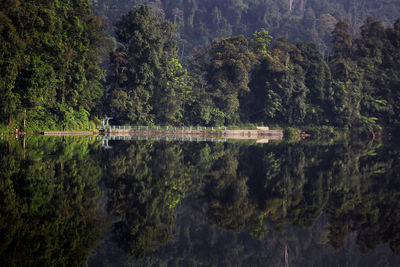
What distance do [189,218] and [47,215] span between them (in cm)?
324

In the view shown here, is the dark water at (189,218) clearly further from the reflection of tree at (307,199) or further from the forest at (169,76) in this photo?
the forest at (169,76)

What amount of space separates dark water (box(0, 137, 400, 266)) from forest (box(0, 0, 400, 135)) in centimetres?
2601

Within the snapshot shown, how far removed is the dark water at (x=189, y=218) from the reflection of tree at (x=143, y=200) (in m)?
0.03

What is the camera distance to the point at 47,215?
905 cm

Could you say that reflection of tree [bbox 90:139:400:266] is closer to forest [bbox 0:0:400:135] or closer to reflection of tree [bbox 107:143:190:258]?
reflection of tree [bbox 107:143:190:258]

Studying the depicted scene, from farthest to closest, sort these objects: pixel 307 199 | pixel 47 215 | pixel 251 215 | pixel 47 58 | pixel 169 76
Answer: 1. pixel 169 76
2. pixel 47 58
3. pixel 307 199
4. pixel 251 215
5. pixel 47 215

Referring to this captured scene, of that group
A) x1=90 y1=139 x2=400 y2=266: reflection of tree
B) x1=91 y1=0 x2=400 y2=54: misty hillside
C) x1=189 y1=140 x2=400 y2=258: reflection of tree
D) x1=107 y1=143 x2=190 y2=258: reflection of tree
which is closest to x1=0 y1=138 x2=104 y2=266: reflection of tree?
x1=107 y1=143 x2=190 y2=258: reflection of tree

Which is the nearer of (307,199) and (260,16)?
(307,199)

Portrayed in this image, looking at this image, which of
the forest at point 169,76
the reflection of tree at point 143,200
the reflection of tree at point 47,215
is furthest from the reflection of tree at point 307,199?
the forest at point 169,76

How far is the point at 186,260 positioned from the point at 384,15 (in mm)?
133184

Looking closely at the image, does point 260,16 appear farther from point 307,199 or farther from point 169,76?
point 307,199

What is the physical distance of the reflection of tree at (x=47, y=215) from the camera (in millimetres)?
6969

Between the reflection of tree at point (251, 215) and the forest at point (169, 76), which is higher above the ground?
the forest at point (169, 76)

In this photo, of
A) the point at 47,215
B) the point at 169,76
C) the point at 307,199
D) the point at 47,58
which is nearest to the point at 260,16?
the point at 169,76
